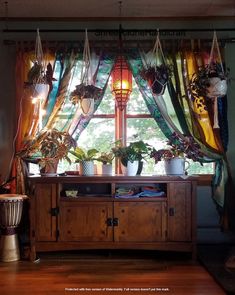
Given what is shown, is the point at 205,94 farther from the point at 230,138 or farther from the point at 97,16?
the point at 97,16

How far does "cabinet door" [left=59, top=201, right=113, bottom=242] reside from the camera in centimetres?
389

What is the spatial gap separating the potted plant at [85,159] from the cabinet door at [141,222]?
540mm

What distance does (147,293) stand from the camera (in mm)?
2969

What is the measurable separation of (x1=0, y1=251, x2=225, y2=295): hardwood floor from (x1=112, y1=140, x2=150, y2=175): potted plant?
37.0 inches

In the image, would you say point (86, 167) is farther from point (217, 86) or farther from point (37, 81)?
point (217, 86)

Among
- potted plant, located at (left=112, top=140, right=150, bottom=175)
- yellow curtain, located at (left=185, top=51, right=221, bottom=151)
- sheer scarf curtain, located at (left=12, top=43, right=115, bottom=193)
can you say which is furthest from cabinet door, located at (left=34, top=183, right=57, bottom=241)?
yellow curtain, located at (left=185, top=51, right=221, bottom=151)

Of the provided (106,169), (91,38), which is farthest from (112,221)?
(91,38)

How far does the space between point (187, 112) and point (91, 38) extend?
1.45 metres

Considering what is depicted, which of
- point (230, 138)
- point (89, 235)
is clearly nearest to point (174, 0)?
point (230, 138)

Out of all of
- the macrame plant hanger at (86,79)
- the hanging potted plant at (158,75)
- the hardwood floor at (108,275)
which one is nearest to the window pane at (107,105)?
the macrame plant hanger at (86,79)

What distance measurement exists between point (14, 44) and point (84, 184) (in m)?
1.85

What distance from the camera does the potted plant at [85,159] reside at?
4.02m

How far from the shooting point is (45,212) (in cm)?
391

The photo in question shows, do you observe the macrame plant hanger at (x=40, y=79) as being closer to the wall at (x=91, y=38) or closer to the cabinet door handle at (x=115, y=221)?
the wall at (x=91, y=38)
